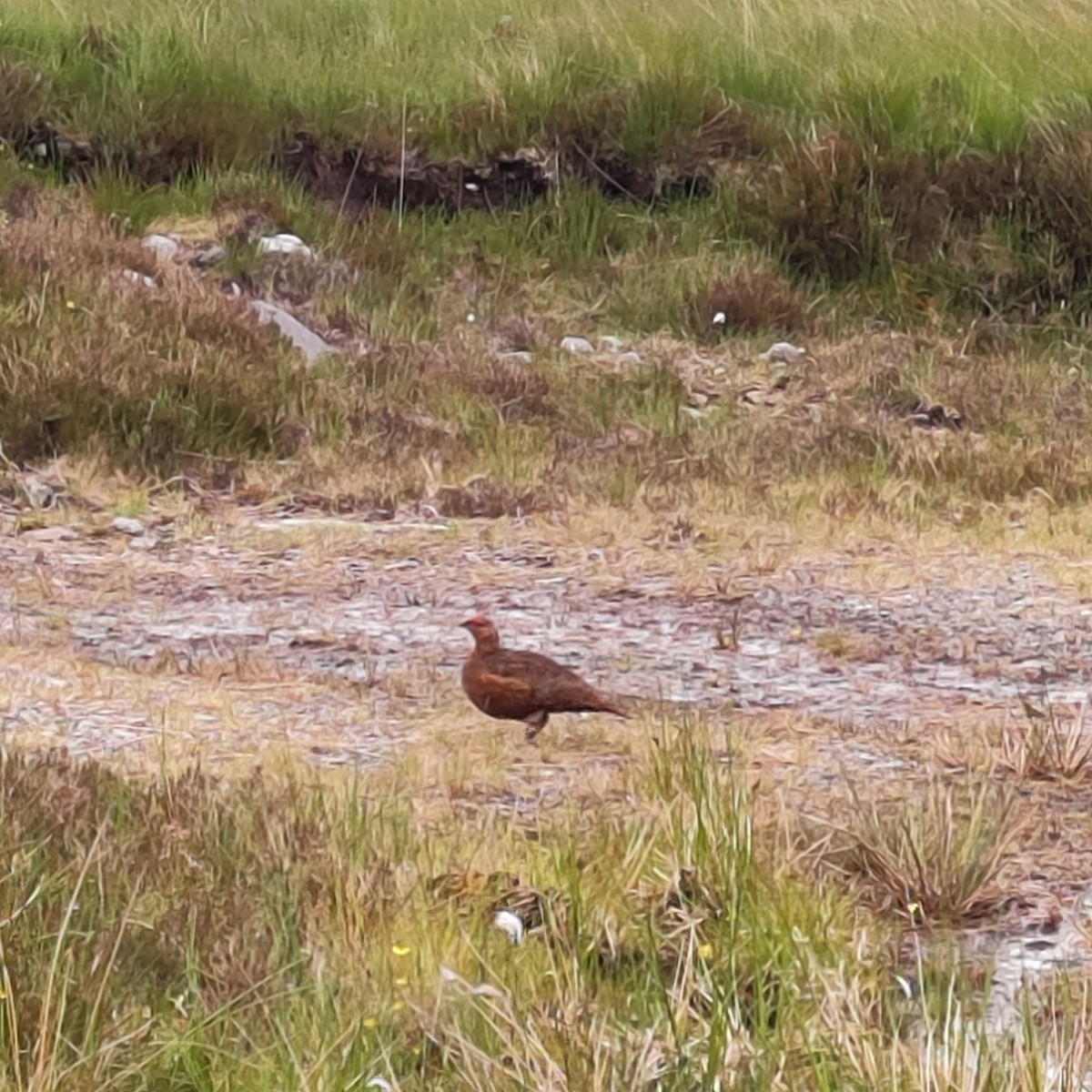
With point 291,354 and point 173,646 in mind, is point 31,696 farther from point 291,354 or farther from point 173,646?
point 291,354

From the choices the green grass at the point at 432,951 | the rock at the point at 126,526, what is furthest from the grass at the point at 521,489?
the rock at the point at 126,526

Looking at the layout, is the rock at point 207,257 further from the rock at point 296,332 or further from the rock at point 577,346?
the rock at point 577,346

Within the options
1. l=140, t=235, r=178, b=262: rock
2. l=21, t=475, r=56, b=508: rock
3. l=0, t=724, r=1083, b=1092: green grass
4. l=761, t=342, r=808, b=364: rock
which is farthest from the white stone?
l=140, t=235, r=178, b=262: rock

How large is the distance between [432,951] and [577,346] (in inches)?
240


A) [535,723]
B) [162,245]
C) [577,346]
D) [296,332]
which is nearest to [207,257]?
[162,245]

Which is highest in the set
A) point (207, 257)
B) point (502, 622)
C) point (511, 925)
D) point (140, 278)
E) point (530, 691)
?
point (511, 925)

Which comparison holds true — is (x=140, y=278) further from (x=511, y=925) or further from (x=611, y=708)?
(x=511, y=925)

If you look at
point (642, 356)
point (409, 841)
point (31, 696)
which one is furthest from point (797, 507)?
point (409, 841)

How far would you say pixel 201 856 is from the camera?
3.25 meters

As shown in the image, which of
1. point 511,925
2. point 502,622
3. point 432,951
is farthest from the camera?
point 502,622

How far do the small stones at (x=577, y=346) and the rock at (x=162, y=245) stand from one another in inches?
69.3

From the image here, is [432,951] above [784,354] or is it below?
above

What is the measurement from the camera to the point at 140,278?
27.3 feet

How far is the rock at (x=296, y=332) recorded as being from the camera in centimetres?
824
